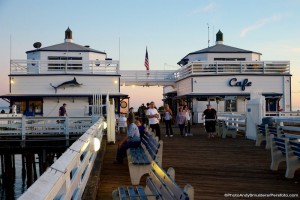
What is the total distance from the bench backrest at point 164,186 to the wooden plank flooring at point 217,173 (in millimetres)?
1941

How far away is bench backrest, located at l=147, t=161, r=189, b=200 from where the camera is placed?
370 centimetres

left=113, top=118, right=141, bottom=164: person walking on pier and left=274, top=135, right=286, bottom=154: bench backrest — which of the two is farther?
left=113, top=118, right=141, bottom=164: person walking on pier

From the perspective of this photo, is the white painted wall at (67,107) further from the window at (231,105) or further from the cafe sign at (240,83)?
the cafe sign at (240,83)

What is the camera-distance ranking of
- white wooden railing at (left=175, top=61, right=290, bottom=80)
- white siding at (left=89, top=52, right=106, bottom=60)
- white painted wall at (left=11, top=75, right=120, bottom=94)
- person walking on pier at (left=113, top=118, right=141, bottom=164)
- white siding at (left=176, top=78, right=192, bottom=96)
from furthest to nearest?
1. white siding at (left=89, top=52, right=106, bottom=60)
2. white siding at (left=176, top=78, right=192, bottom=96)
3. white wooden railing at (left=175, top=61, right=290, bottom=80)
4. white painted wall at (left=11, top=75, right=120, bottom=94)
5. person walking on pier at (left=113, top=118, right=141, bottom=164)

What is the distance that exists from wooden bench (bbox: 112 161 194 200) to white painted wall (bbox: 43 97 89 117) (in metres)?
29.5

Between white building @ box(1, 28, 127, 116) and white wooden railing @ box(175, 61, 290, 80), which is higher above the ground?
white wooden railing @ box(175, 61, 290, 80)

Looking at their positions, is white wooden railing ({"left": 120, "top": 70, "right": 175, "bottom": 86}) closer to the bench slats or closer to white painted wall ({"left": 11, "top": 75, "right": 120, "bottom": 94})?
white painted wall ({"left": 11, "top": 75, "right": 120, "bottom": 94})

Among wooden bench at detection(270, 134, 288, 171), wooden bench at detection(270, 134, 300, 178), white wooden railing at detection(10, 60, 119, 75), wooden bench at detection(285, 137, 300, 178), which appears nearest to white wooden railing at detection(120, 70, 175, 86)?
white wooden railing at detection(10, 60, 119, 75)

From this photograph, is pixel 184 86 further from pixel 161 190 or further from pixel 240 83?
pixel 161 190

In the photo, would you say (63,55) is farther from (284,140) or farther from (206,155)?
(284,140)

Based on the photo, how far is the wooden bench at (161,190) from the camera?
12.0 feet

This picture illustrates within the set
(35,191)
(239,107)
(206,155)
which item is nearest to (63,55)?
(239,107)

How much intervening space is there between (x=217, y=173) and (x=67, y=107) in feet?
87.7

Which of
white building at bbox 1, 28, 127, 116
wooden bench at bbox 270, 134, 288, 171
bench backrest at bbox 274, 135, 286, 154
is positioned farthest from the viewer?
white building at bbox 1, 28, 127, 116
